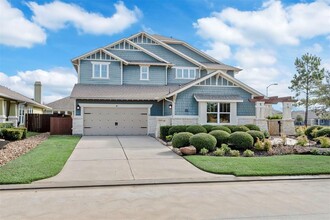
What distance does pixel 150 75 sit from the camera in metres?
25.8

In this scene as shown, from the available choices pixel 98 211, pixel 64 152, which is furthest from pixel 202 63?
pixel 98 211

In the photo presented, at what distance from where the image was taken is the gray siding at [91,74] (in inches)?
961

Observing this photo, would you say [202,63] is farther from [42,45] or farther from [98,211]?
[98,211]

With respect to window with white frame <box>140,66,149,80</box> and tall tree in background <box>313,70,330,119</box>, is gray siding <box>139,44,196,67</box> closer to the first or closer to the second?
window with white frame <box>140,66,149,80</box>

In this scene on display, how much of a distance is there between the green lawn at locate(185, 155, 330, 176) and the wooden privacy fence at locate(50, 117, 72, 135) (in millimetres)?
Result: 13584

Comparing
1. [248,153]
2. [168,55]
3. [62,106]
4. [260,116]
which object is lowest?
[248,153]

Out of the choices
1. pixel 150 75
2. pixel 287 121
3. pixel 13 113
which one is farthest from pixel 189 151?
pixel 13 113

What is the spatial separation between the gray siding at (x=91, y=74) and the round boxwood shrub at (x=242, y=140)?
13613 millimetres

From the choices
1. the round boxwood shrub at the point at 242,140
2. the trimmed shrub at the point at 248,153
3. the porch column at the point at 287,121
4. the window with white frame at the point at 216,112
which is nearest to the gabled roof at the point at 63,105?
the window with white frame at the point at 216,112

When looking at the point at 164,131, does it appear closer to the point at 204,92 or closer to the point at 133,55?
the point at 204,92

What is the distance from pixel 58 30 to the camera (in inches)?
567

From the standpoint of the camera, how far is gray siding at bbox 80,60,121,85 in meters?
24.4

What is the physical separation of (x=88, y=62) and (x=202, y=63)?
11.2m

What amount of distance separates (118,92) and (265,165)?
1514 centimetres
